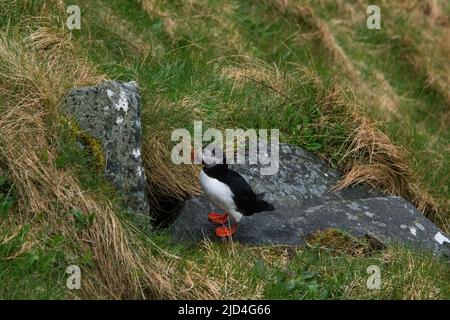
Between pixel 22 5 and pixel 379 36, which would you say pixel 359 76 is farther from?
pixel 22 5

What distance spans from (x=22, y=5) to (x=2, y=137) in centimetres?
197

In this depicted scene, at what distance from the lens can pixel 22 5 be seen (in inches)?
311

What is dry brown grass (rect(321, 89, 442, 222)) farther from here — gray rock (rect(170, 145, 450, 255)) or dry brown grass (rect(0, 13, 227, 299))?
dry brown grass (rect(0, 13, 227, 299))

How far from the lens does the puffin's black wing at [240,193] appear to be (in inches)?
258

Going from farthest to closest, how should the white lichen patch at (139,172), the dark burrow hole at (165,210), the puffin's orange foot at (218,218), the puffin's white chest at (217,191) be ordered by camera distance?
the dark burrow hole at (165,210)
the puffin's orange foot at (218,218)
the white lichen patch at (139,172)
the puffin's white chest at (217,191)

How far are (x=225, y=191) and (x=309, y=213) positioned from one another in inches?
39.6

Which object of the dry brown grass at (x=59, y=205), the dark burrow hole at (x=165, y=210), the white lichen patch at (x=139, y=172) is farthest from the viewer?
the dark burrow hole at (x=165, y=210)

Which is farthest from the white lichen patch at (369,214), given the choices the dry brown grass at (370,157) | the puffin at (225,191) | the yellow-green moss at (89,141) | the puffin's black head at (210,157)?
the yellow-green moss at (89,141)

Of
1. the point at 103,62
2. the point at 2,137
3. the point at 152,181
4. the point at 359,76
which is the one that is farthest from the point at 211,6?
the point at 2,137

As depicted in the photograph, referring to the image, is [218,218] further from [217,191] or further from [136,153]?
[136,153]

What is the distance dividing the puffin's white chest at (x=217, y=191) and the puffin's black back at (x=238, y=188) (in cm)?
3

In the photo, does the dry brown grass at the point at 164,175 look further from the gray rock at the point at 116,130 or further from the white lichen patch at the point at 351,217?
the white lichen patch at the point at 351,217

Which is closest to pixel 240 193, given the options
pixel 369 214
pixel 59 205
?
pixel 59 205

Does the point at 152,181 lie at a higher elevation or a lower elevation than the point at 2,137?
lower
